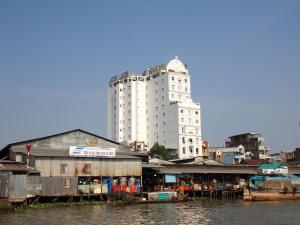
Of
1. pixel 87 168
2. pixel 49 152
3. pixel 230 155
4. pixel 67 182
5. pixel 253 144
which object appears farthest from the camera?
pixel 253 144

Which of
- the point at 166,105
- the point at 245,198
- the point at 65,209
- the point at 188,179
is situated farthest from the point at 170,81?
the point at 65,209

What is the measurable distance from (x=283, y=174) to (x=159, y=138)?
64.7 metres

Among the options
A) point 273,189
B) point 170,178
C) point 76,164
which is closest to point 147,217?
point 76,164

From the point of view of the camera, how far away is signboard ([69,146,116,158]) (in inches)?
1885

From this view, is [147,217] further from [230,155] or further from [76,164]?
[230,155]

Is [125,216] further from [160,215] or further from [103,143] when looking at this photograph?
[103,143]

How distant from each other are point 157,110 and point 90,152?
76.5 metres

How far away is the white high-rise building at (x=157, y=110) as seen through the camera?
113m

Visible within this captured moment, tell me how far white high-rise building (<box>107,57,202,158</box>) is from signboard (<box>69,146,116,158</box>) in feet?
206

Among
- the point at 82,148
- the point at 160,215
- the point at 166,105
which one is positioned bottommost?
the point at 160,215

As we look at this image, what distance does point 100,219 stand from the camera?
1270 inches

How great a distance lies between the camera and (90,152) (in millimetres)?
48719

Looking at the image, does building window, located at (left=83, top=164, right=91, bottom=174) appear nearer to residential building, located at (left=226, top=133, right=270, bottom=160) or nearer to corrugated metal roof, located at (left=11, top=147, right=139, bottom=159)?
corrugated metal roof, located at (left=11, top=147, right=139, bottom=159)

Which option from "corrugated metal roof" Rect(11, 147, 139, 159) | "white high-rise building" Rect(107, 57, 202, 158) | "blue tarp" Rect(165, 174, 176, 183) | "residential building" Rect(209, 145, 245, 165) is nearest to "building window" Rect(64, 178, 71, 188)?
"corrugated metal roof" Rect(11, 147, 139, 159)
